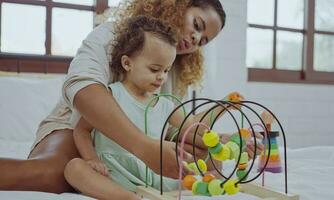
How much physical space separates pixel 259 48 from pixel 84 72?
80.3 inches

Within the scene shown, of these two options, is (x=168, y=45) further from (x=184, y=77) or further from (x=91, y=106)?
(x=184, y=77)

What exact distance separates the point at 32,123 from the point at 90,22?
0.80 meters

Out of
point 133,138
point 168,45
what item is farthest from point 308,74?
point 133,138

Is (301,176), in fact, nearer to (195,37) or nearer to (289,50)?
(195,37)

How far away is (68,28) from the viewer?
2395 mm

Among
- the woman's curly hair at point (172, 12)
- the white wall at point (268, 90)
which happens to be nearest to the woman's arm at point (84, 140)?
the woman's curly hair at point (172, 12)

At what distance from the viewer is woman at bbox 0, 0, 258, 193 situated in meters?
0.94

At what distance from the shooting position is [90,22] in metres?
2.45

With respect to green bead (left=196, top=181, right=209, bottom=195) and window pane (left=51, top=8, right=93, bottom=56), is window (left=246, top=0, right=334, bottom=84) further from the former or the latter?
green bead (left=196, top=181, right=209, bottom=195)

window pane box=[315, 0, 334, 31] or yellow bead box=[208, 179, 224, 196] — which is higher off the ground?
window pane box=[315, 0, 334, 31]

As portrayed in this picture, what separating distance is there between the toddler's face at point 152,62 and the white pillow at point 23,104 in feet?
3.00

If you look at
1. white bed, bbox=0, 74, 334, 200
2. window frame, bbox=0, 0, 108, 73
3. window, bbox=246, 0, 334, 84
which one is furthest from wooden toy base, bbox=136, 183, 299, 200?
window, bbox=246, 0, 334, 84

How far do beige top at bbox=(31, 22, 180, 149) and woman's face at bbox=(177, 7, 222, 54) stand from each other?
212 millimetres

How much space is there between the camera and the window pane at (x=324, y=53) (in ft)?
10.2
